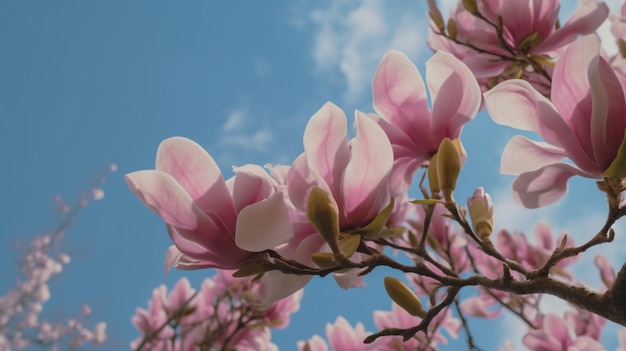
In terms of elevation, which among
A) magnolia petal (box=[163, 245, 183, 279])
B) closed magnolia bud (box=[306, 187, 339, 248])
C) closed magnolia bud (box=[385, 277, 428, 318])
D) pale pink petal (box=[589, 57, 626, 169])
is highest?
magnolia petal (box=[163, 245, 183, 279])

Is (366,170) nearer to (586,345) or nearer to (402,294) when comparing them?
(402,294)

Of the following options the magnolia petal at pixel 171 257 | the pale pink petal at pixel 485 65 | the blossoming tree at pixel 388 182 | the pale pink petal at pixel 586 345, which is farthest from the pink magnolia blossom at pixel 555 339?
the magnolia petal at pixel 171 257

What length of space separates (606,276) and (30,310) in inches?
350

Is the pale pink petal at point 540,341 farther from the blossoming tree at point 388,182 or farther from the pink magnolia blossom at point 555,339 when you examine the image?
the blossoming tree at point 388,182

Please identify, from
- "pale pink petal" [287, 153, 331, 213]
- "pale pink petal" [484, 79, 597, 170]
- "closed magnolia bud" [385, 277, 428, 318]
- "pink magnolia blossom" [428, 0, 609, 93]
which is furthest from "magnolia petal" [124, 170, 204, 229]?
"pink magnolia blossom" [428, 0, 609, 93]

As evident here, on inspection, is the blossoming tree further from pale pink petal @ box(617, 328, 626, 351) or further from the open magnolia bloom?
pale pink petal @ box(617, 328, 626, 351)

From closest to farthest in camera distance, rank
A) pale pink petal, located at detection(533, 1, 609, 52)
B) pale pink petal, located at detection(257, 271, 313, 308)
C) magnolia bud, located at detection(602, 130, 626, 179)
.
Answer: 1. magnolia bud, located at detection(602, 130, 626, 179)
2. pale pink petal, located at detection(257, 271, 313, 308)
3. pale pink petal, located at detection(533, 1, 609, 52)

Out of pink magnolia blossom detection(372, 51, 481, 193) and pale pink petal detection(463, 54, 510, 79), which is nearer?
pink magnolia blossom detection(372, 51, 481, 193)

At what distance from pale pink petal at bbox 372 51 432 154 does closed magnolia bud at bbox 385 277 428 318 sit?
18cm

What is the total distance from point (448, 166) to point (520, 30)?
1.69 ft

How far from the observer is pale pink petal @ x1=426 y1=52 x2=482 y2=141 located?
0.63 meters

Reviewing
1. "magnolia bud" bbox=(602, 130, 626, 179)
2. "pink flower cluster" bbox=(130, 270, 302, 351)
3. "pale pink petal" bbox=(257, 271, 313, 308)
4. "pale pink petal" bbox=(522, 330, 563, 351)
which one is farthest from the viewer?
"pink flower cluster" bbox=(130, 270, 302, 351)

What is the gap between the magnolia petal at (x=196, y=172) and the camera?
0.56 m

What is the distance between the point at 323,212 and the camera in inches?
20.8
